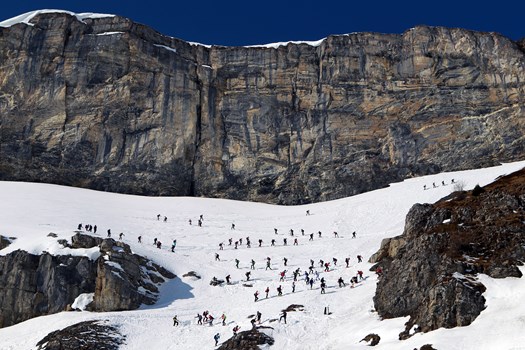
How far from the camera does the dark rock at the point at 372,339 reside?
1114 inches

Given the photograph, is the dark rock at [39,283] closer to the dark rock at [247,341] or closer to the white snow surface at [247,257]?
the white snow surface at [247,257]

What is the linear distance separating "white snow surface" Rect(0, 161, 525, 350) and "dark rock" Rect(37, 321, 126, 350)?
2.27 feet

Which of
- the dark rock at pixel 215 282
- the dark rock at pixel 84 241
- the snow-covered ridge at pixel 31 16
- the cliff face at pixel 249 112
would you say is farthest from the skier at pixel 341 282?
the snow-covered ridge at pixel 31 16

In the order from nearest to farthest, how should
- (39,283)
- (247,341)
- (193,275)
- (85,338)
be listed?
(247,341)
(85,338)
(39,283)
(193,275)

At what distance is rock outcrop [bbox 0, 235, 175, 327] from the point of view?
4003 cm

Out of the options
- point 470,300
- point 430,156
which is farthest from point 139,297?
point 430,156

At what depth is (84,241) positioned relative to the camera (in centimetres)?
4478

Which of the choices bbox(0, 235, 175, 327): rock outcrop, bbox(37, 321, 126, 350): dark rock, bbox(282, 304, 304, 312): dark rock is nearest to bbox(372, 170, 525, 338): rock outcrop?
bbox(282, 304, 304, 312): dark rock

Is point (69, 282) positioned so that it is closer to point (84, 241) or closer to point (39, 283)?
point (39, 283)

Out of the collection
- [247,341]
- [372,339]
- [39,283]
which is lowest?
[247,341]

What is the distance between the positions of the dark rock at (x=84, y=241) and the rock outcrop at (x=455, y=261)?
73.3 ft

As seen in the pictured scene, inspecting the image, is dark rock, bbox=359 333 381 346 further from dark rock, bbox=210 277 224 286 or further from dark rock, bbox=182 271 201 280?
dark rock, bbox=182 271 201 280

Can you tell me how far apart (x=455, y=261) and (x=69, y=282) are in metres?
26.8

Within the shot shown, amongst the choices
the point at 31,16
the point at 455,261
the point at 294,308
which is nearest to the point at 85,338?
the point at 294,308
